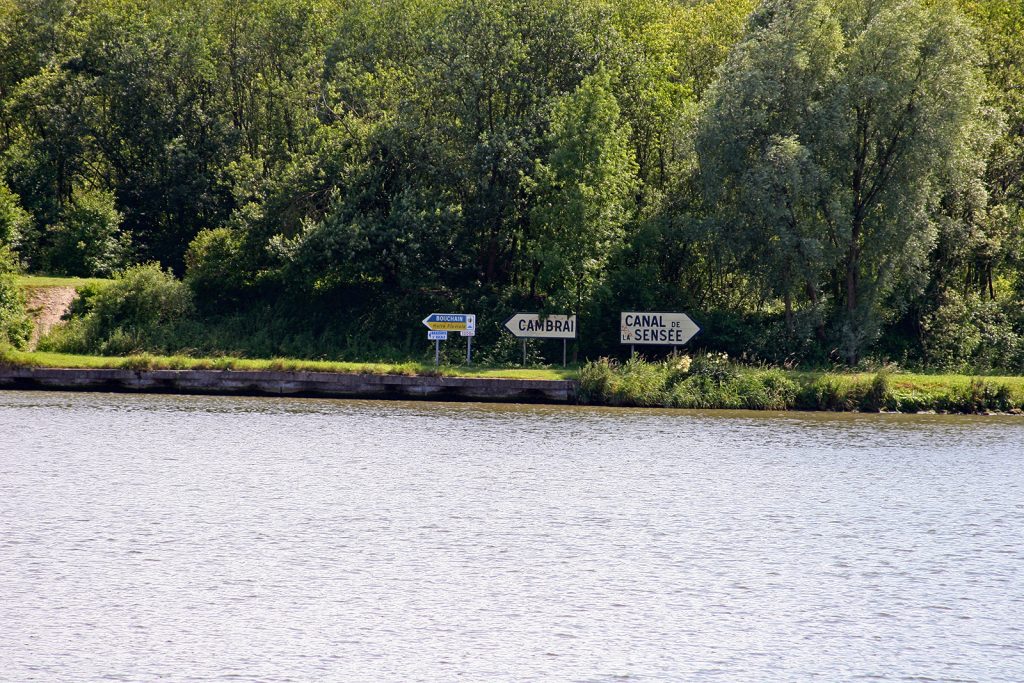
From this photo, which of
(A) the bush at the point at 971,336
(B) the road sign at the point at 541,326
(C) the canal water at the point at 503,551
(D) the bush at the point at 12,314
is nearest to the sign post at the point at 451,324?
(B) the road sign at the point at 541,326

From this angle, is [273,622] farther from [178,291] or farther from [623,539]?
[178,291]

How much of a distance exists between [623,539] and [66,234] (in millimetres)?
41990

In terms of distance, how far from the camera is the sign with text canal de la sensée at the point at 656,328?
4550 cm

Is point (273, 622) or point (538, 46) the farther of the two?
point (538, 46)

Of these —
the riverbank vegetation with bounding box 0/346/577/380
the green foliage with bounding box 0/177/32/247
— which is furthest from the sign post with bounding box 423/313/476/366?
the green foliage with bounding box 0/177/32/247

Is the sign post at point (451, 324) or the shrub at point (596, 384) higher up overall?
the sign post at point (451, 324)

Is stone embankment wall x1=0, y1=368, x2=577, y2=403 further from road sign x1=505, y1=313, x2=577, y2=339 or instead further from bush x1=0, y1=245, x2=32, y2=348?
road sign x1=505, y1=313, x2=577, y2=339

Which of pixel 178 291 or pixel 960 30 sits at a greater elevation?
pixel 960 30

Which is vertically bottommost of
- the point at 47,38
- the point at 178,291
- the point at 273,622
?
the point at 273,622

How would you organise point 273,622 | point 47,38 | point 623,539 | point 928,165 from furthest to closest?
point 47,38 < point 928,165 < point 623,539 < point 273,622

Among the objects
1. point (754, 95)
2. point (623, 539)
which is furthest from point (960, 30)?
point (623, 539)

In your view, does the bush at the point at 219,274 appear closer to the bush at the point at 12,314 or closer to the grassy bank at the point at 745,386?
the bush at the point at 12,314

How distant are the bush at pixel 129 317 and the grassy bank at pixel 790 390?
16.8 metres

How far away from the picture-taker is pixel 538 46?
5059 centimetres
